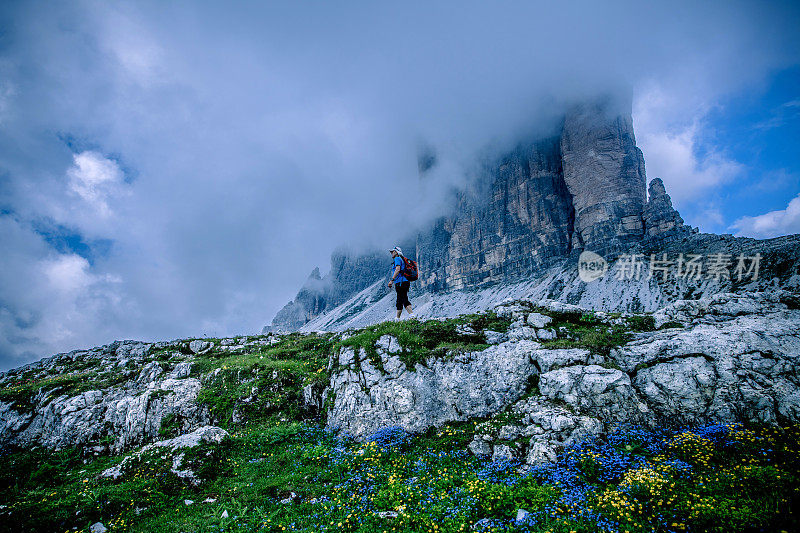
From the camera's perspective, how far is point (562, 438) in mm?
9719

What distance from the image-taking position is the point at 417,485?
9008 mm

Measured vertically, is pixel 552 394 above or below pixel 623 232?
below

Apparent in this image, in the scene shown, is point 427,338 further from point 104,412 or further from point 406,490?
point 104,412

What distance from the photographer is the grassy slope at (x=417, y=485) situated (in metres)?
6.66

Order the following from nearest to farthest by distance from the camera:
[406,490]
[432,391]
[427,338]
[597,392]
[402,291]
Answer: [406,490] → [597,392] → [432,391] → [427,338] → [402,291]

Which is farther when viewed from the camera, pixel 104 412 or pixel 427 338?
pixel 104 412

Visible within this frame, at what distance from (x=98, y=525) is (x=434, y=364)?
11310 millimetres

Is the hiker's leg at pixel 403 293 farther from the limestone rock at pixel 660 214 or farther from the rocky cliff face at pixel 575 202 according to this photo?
the limestone rock at pixel 660 214

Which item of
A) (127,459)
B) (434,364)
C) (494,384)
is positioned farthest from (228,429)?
(494,384)

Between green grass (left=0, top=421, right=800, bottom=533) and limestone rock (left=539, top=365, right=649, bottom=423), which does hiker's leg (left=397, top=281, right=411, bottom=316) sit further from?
limestone rock (left=539, top=365, right=649, bottom=423)

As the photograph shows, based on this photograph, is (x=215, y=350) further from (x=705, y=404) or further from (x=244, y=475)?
(x=705, y=404)

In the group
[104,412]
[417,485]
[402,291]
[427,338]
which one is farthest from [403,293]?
[104,412]

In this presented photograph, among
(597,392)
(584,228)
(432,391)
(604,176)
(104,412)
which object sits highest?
(604,176)

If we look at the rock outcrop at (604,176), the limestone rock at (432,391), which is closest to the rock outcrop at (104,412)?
the limestone rock at (432,391)
